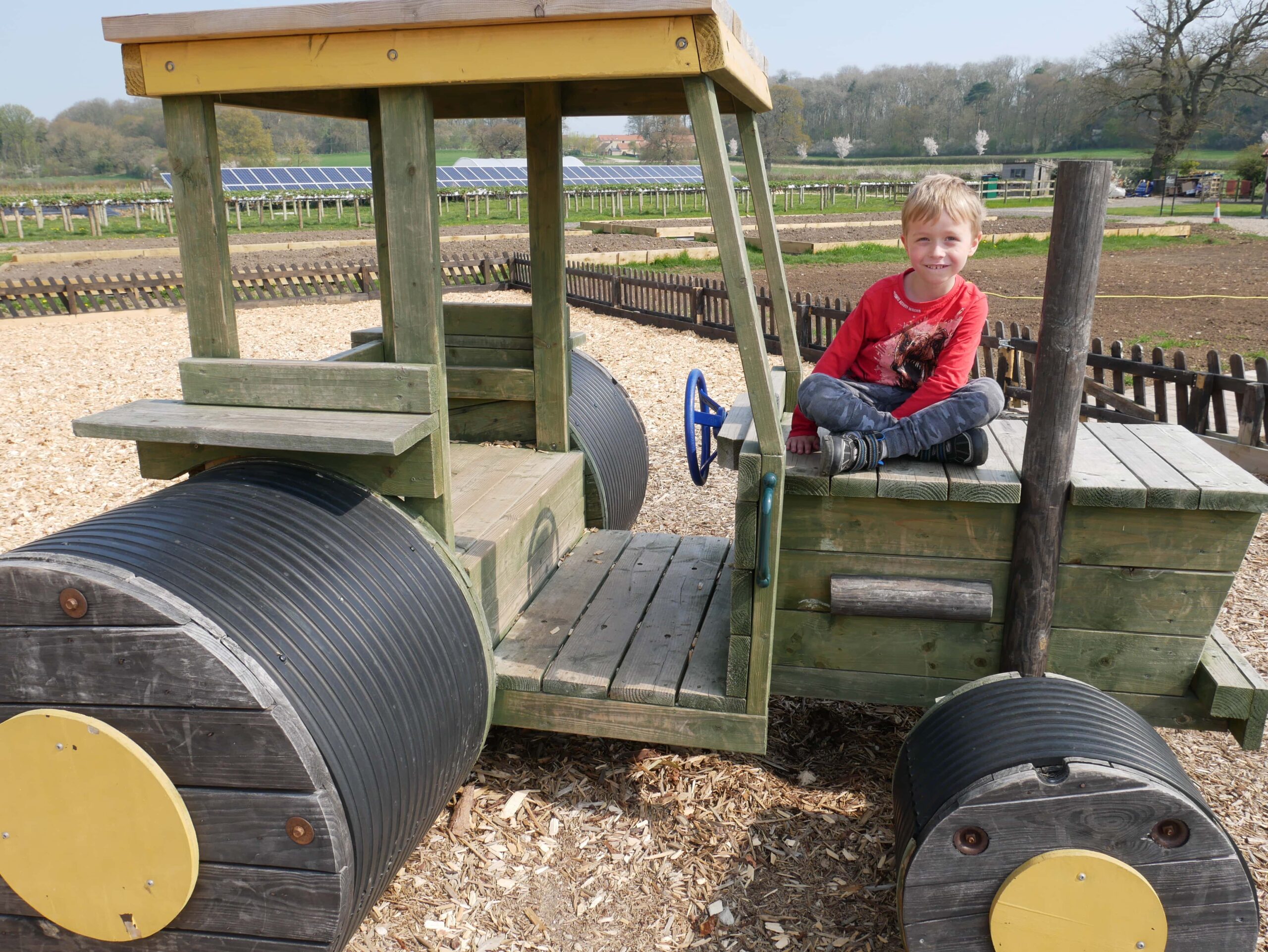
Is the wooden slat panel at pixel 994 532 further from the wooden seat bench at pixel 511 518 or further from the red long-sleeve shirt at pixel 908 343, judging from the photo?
the wooden seat bench at pixel 511 518

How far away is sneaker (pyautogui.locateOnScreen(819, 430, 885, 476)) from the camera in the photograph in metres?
2.58

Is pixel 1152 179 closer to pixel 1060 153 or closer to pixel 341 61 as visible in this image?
pixel 1060 153

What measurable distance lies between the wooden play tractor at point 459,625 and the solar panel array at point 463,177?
36.8m

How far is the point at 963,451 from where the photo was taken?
8.75ft

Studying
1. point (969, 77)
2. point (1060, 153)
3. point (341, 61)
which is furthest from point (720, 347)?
point (969, 77)

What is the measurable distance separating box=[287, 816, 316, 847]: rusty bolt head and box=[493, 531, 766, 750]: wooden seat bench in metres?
0.93

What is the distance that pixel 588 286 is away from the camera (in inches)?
615

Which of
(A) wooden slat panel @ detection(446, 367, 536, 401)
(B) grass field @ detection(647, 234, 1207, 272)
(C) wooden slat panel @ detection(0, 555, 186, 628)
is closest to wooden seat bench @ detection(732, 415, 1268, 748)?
(C) wooden slat panel @ detection(0, 555, 186, 628)

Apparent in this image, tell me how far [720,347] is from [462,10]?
10.1 meters

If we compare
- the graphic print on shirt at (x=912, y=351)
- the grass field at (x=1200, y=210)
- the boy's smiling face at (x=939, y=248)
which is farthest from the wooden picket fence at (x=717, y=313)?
the grass field at (x=1200, y=210)

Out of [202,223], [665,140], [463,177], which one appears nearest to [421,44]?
[202,223]

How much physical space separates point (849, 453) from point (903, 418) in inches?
12.9

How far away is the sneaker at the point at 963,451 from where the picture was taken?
8.68ft

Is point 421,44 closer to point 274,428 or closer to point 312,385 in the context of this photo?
point 312,385
